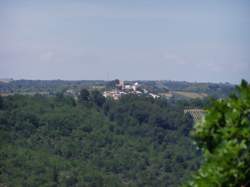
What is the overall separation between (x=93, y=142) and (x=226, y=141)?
47.3 meters

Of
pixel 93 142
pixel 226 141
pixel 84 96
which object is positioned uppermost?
pixel 226 141

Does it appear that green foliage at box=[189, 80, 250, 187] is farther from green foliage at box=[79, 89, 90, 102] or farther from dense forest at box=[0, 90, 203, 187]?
green foliage at box=[79, 89, 90, 102]

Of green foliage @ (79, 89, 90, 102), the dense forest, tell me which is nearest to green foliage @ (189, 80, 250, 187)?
the dense forest

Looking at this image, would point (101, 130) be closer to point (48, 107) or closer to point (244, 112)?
point (48, 107)

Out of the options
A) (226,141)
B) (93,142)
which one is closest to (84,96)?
(93,142)

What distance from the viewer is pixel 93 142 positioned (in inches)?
2007

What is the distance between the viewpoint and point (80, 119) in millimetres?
53406

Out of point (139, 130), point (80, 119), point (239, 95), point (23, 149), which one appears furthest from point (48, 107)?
point (239, 95)

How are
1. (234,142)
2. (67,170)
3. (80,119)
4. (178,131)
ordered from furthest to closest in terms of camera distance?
(178,131) < (80,119) < (67,170) < (234,142)

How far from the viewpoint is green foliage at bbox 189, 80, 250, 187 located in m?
3.81

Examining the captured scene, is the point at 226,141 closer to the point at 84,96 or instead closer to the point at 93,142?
the point at 93,142

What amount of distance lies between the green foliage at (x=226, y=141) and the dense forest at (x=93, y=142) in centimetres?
3098

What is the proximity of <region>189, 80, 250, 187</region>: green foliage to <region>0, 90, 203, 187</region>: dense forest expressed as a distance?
30984 millimetres

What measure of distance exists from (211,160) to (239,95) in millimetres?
402
